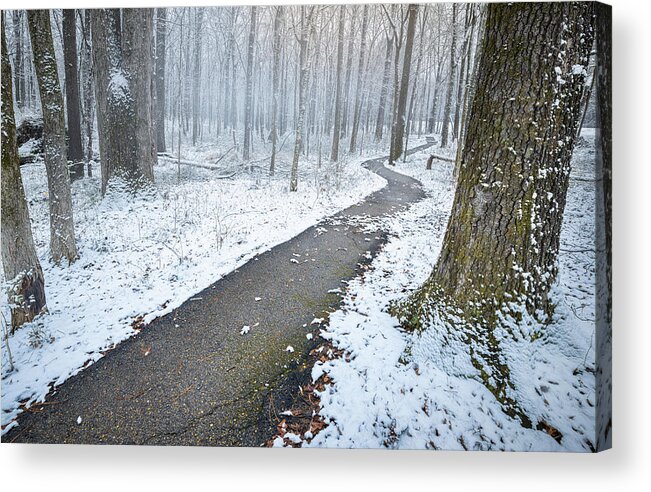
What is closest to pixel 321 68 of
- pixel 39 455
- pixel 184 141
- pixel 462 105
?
pixel 184 141

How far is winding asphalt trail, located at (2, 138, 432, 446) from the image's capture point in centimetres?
215

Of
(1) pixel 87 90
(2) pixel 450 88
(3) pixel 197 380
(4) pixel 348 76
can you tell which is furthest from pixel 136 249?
(2) pixel 450 88

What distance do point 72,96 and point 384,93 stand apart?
3.46 metres

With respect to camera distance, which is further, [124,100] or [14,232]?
[124,100]

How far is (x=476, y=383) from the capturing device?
2.15m

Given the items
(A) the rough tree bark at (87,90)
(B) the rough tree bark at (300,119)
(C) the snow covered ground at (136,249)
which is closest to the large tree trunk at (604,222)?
(C) the snow covered ground at (136,249)

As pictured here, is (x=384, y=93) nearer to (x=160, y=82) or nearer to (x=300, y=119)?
(x=300, y=119)

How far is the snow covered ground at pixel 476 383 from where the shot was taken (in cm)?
209

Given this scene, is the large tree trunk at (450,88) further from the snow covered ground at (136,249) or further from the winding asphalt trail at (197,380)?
the winding asphalt trail at (197,380)

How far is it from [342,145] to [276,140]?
1234mm

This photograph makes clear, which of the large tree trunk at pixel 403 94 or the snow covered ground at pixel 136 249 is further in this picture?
the large tree trunk at pixel 403 94

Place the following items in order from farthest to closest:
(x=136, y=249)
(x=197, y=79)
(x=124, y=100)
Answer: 1. (x=197, y=79)
2. (x=124, y=100)
3. (x=136, y=249)

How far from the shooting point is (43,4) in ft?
9.27

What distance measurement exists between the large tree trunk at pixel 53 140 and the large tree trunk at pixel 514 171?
339cm
